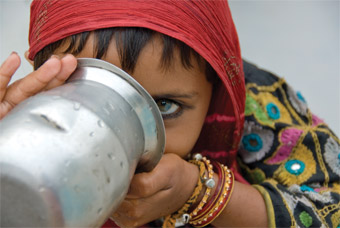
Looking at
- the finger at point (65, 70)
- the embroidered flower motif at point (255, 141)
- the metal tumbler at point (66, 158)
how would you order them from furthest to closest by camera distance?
the embroidered flower motif at point (255, 141), the finger at point (65, 70), the metal tumbler at point (66, 158)

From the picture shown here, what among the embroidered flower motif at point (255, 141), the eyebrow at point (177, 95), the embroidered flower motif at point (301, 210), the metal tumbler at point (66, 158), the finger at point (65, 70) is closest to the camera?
the metal tumbler at point (66, 158)

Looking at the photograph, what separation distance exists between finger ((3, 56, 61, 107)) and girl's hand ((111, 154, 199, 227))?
0.16 meters

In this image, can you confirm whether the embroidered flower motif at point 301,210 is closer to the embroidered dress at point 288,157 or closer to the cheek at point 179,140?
the embroidered dress at point 288,157

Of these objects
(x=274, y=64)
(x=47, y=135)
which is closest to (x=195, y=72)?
(x=47, y=135)

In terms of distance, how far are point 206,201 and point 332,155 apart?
1.06 ft

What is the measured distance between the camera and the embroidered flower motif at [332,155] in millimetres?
817

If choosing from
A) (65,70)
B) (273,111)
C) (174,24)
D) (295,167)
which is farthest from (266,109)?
(65,70)

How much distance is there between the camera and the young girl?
1.79ft

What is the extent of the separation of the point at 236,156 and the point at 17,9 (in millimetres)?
969

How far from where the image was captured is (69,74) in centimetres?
46

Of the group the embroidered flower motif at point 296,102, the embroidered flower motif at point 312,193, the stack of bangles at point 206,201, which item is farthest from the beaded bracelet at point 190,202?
the embroidered flower motif at point 296,102

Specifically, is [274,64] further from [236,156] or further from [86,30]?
[86,30]

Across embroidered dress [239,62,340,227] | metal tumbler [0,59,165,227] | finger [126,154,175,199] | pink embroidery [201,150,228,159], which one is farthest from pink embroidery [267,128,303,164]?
metal tumbler [0,59,165,227]

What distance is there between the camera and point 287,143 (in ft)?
2.70
